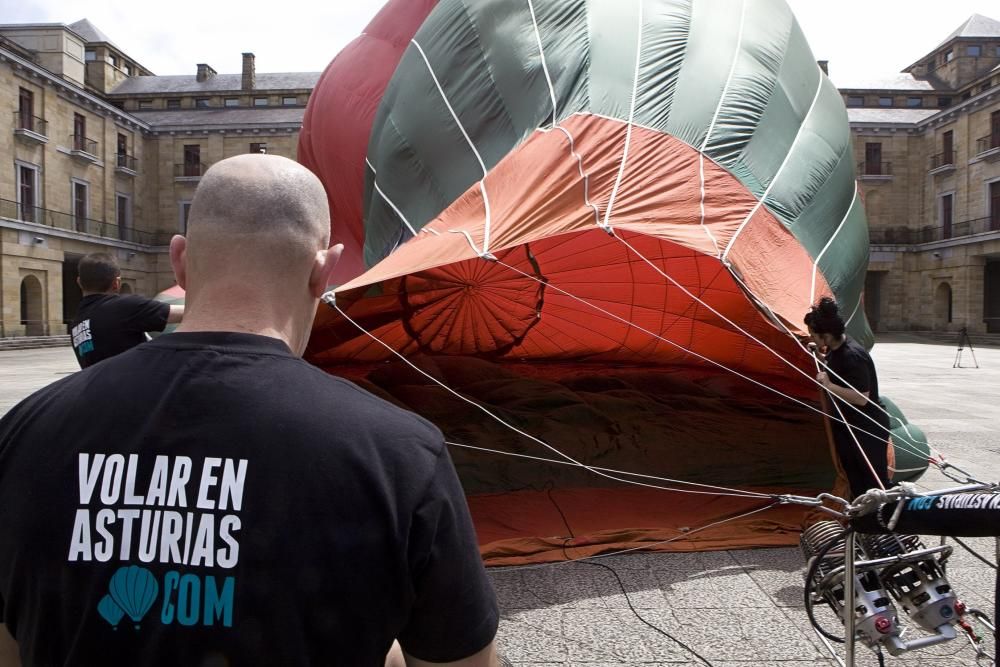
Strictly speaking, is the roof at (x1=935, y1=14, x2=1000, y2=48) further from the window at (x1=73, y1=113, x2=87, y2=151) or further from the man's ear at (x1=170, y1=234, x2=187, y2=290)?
the man's ear at (x1=170, y1=234, x2=187, y2=290)

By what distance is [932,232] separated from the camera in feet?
130

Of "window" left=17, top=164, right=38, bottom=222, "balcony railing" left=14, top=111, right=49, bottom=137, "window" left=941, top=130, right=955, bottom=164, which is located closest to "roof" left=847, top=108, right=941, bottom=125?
"window" left=941, top=130, right=955, bottom=164

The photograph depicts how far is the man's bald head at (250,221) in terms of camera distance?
1194mm

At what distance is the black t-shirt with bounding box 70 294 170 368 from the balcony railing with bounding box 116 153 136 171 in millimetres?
39554

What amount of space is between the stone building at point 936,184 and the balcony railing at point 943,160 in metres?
0.06

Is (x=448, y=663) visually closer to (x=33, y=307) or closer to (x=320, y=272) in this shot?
(x=320, y=272)

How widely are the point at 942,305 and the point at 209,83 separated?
44.2 metres

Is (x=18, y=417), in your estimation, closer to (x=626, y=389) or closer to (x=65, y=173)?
(x=626, y=389)

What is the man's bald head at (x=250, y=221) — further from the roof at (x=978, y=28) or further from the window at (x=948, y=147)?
the roof at (x=978, y=28)

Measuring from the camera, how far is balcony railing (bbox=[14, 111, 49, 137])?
31584 mm

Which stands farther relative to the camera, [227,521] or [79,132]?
[79,132]

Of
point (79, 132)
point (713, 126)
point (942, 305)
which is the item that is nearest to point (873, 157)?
point (942, 305)

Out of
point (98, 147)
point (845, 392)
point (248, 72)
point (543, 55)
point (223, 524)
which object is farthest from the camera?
point (248, 72)

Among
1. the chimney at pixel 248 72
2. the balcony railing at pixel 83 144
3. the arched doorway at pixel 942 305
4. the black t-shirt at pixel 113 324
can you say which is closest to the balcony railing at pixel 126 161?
the balcony railing at pixel 83 144
